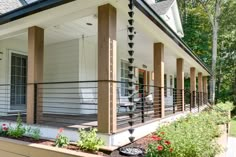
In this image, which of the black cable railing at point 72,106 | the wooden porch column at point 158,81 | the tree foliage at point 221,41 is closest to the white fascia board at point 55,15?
the black cable railing at point 72,106

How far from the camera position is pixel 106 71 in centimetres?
454

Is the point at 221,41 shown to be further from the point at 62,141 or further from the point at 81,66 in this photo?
the point at 62,141

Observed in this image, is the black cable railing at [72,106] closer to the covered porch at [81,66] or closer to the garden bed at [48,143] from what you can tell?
the covered porch at [81,66]

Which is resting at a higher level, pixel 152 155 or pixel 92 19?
pixel 92 19

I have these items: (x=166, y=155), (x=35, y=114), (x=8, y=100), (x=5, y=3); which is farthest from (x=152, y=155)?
(x=5, y=3)

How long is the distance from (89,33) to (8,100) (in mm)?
3816

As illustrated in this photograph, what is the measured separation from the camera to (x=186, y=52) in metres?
9.79

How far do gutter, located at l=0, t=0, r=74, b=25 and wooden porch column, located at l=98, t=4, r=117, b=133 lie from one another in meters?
0.83

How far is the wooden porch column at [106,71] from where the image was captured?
14.7 feet

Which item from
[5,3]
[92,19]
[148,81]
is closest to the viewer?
[92,19]

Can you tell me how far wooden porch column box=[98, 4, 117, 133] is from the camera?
447cm

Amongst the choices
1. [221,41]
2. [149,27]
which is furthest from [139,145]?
[221,41]

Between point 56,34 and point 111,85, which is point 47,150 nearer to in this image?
point 111,85

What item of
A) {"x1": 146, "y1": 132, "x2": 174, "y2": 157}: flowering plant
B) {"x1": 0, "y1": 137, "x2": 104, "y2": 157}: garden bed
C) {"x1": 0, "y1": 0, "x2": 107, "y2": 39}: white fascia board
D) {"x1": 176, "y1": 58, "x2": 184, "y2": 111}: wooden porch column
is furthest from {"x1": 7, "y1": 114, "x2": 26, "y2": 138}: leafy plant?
{"x1": 176, "y1": 58, "x2": 184, "y2": 111}: wooden porch column
